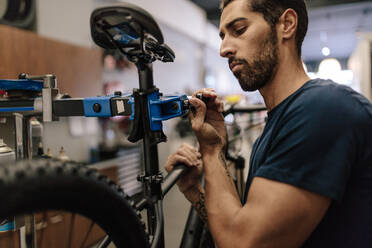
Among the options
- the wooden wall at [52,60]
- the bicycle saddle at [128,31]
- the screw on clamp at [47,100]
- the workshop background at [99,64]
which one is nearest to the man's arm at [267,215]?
the workshop background at [99,64]

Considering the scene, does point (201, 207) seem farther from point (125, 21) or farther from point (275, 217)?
point (125, 21)

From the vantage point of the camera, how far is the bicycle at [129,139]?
36 cm

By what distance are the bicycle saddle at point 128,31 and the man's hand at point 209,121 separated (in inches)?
10.9

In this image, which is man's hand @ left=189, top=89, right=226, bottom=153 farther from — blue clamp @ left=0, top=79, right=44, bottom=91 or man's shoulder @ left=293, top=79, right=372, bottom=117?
blue clamp @ left=0, top=79, right=44, bottom=91

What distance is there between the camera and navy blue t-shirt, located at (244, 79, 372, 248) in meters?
0.64

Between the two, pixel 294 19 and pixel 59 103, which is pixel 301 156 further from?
pixel 59 103

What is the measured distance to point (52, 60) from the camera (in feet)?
7.50

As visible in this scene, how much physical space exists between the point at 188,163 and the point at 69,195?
646 millimetres

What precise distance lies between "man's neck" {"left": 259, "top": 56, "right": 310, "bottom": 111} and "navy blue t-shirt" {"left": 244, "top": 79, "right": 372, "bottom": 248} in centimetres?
15

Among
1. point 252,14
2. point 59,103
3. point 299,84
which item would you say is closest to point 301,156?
point 299,84

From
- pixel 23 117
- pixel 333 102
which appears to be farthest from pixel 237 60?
pixel 23 117

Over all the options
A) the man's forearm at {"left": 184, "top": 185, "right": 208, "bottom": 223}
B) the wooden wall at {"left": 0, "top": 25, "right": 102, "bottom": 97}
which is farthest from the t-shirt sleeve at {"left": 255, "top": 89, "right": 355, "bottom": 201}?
the wooden wall at {"left": 0, "top": 25, "right": 102, "bottom": 97}

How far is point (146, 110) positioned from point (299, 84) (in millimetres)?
561

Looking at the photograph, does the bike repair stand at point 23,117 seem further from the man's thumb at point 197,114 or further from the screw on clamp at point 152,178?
the man's thumb at point 197,114
